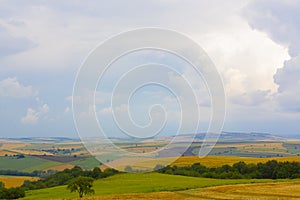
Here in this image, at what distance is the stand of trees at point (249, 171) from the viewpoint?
9838 cm

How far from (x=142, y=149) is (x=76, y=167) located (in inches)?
3105

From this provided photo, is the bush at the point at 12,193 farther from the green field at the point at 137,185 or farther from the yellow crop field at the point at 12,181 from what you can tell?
the yellow crop field at the point at 12,181

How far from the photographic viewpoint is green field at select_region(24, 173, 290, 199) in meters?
71.1

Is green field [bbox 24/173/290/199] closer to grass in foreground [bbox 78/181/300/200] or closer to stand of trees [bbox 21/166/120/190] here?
grass in foreground [bbox 78/181/300/200]

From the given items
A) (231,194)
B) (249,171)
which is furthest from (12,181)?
(231,194)

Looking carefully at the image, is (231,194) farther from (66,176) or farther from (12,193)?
(66,176)

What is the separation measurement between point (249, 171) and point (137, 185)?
38141 mm

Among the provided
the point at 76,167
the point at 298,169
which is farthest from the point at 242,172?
the point at 76,167

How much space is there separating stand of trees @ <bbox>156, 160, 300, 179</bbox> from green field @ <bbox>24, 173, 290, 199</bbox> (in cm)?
1146

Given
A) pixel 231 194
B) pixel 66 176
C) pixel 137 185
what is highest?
pixel 66 176

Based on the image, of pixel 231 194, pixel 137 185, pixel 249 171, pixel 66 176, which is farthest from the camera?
pixel 66 176

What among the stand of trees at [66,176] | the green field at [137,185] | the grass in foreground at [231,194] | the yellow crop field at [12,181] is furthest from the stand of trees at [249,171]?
the yellow crop field at [12,181]

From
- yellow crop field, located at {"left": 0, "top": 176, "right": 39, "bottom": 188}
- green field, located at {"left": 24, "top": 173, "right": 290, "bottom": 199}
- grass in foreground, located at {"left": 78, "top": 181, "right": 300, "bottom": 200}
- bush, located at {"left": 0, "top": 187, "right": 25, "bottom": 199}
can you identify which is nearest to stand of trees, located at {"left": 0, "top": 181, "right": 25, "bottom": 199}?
bush, located at {"left": 0, "top": 187, "right": 25, "bottom": 199}

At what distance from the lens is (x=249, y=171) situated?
107 meters
